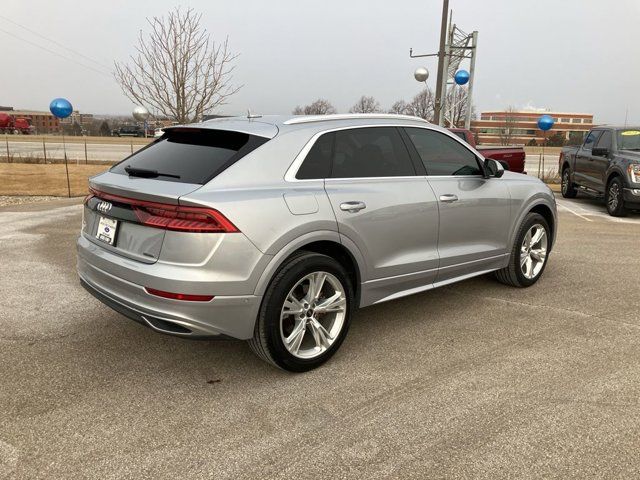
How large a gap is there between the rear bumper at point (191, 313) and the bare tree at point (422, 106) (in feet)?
179

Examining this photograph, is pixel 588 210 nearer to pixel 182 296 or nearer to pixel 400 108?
pixel 182 296

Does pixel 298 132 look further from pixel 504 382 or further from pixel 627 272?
pixel 627 272

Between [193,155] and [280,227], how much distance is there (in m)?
0.79

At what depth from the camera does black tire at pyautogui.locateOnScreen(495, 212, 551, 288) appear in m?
5.03

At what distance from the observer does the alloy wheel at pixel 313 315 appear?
3311 mm

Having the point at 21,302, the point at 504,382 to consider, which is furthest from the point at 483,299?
the point at 21,302

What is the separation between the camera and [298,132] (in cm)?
346

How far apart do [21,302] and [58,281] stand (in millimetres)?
674

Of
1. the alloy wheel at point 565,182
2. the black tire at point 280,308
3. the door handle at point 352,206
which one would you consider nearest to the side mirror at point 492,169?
the door handle at point 352,206

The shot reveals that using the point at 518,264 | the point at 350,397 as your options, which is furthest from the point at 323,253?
the point at 518,264

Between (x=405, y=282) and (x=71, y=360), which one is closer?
(x=71, y=360)

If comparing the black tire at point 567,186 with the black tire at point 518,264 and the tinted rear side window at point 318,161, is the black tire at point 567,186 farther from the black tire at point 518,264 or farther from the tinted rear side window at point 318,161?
the tinted rear side window at point 318,161

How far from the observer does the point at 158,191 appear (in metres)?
2.97

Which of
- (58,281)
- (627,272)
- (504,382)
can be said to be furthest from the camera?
(627,272)
